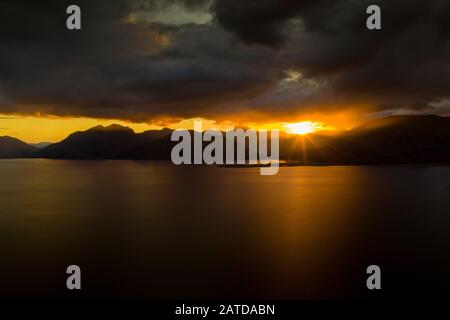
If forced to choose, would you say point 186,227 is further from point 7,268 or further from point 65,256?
point 7,268

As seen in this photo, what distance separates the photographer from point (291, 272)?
3039 cm

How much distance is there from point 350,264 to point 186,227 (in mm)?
22974

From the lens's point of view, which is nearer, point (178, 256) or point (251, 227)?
point (178, 256)

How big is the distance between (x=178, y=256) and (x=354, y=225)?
85.5ft

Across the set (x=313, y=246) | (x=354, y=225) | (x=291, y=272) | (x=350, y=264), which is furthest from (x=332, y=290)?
(x=354, y=225)

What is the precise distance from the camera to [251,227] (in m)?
49.2

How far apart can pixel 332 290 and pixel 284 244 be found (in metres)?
13.4

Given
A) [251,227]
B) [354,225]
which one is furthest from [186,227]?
[354,225]

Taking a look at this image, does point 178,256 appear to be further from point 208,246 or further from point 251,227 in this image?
point 251,227
